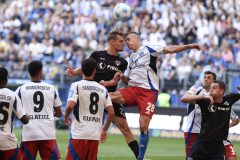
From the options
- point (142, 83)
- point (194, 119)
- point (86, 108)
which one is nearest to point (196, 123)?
point (194, 119)

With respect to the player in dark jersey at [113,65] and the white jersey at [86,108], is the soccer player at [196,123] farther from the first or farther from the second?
the white jersey at [86,108]

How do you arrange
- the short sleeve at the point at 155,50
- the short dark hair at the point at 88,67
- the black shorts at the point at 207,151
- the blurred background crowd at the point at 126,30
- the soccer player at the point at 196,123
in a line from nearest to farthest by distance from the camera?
the short dark hair at the point at 88,67, the black shorts at the point at 207,151, the soccer player at the point at 196,123, the short sleeve at the point at 155,50, the blurred background crowd at the point at 126,30

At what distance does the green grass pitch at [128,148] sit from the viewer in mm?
19731

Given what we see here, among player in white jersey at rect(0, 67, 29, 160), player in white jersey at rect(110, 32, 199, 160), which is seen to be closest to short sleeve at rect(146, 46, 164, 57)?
player in white jersey at rect(110, 32, 199, 160)

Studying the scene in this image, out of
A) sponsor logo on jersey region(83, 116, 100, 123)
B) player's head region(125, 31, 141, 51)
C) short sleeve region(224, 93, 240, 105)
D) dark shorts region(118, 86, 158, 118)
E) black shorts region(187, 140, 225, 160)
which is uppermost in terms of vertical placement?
player's head region(125, 31, 141, 51)

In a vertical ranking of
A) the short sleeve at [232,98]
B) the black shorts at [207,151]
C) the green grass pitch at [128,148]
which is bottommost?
the green grass pitch at [128,148]

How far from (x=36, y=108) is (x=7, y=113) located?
108cm

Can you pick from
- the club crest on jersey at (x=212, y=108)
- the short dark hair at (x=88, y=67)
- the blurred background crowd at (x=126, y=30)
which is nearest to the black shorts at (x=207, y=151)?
the club crest on jersey at (x=212, y=108)

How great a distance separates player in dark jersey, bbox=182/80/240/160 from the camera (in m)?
13.4

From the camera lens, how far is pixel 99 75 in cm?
1611

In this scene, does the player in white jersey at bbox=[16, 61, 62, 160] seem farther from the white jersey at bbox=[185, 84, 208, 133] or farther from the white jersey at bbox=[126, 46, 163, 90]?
the white jersey at bbox=[126, 46, 163, 90]

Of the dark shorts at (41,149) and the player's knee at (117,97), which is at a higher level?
the player's knee at (117,97)

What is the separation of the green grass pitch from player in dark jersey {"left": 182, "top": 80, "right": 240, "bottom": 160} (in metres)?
5.78

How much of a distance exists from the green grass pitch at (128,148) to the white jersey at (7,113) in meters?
6.25
